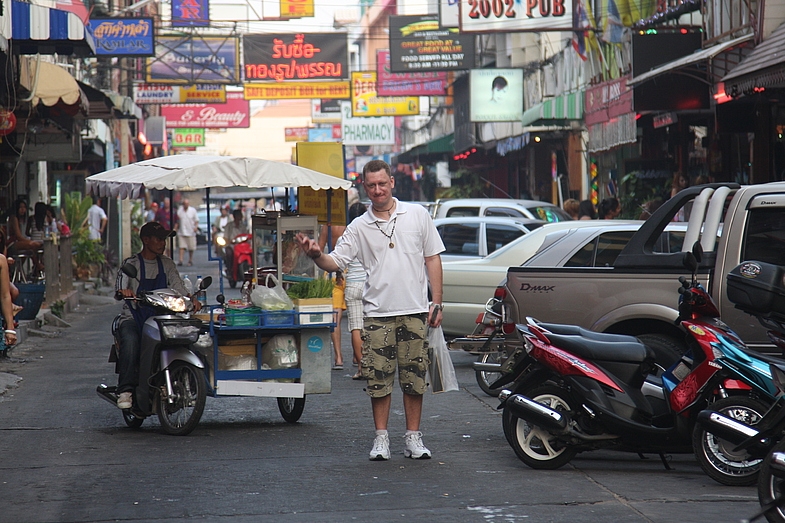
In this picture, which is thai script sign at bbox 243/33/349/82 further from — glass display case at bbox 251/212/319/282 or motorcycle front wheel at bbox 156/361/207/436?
motorcycle front wheel at bbox 156/361/207/436

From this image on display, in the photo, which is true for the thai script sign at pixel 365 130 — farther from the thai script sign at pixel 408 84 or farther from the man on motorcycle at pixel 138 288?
the man on motorcycle at pixel 138 288

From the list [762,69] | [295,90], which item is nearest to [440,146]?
[295,90]

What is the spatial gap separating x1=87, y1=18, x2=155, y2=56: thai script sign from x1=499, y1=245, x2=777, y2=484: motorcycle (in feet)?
58.9

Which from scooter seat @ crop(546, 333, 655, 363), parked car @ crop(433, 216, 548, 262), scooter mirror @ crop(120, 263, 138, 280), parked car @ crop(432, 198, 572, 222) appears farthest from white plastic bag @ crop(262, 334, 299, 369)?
parked car @ crop(432, 198, 572, 222)

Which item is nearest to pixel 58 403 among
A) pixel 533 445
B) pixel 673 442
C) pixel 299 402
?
pixel 299 402

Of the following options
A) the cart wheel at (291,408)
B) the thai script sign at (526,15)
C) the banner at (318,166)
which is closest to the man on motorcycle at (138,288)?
the cart wheel at (291,408)

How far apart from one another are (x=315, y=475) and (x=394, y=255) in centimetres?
148

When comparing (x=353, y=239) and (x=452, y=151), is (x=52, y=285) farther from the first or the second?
(x=452, y=151)

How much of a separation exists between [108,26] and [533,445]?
18.7 metres

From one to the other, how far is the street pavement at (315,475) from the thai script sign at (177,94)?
2354cm

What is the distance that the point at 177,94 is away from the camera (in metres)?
33.2

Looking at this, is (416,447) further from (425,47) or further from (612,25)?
(425,47)

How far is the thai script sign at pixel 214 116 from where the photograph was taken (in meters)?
42.2

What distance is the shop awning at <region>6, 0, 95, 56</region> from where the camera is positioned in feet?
41.3
